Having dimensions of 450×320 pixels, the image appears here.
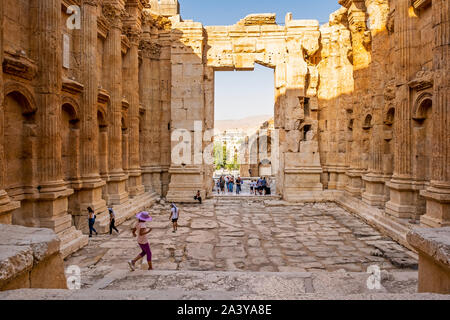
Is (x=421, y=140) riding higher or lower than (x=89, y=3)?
lower

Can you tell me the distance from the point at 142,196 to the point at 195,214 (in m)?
2.89

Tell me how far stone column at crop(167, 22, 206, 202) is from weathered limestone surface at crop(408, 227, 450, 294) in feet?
40.1

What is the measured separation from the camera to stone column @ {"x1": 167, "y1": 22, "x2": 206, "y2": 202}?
50.8 ft

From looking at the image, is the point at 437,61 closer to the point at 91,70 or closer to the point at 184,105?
the point at 91,70

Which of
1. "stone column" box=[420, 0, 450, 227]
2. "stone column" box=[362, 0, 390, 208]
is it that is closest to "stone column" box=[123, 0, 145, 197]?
"stone column" box=[362, 0, 390, 208]

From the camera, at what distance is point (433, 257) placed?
326 cm

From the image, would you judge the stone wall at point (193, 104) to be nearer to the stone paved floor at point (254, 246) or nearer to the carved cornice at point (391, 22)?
the carved cornice at point (391, 22)

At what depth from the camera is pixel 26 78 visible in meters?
7.14

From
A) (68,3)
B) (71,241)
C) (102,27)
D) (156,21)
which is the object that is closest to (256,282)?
(71,241)

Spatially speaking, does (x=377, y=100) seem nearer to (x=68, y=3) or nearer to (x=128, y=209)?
(x=128, y=209)

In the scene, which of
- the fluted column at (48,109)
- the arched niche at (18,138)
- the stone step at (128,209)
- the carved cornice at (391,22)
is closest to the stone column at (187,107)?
the stone step at (128,209)

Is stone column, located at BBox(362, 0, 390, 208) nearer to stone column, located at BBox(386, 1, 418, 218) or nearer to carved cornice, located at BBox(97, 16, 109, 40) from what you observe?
stone column, located at BBox(386, 1, 418, 218)

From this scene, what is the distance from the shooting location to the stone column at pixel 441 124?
284 inches

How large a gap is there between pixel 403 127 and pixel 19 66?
9790 mm
